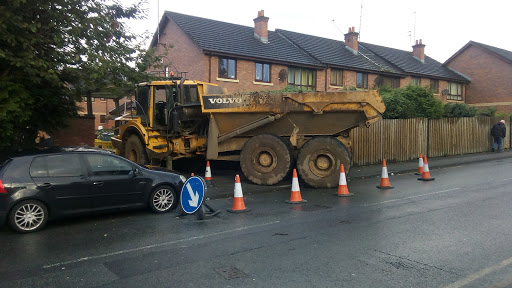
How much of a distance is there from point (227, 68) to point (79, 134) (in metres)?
10.4

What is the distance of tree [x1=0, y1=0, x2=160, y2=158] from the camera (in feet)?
27.5

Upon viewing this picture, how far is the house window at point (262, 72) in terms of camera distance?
24641 mm

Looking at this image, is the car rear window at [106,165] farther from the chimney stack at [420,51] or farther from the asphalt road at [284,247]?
the chimney stack at [420,51]

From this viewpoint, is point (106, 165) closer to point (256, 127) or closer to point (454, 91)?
point (256, 127)

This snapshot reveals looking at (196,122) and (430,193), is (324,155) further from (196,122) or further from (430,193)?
(196,122)

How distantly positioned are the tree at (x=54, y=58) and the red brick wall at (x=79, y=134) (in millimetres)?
3751

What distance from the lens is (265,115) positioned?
35.4 feet

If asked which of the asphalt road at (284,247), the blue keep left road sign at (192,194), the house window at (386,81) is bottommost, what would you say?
the asphalt road at (284,247)

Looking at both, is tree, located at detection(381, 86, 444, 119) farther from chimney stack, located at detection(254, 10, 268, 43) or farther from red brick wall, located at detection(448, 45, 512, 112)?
red brick wall, located at detection(448, 45, 512, 112)

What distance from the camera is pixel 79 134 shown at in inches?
592

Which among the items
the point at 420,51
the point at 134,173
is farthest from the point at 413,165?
the point at 420,51

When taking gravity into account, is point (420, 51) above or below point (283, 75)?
above

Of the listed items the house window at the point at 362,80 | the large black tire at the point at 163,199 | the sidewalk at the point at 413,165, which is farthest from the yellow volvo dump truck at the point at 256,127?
the house window at the point at 362,80

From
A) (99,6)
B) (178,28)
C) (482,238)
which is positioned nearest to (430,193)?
(482,238)
